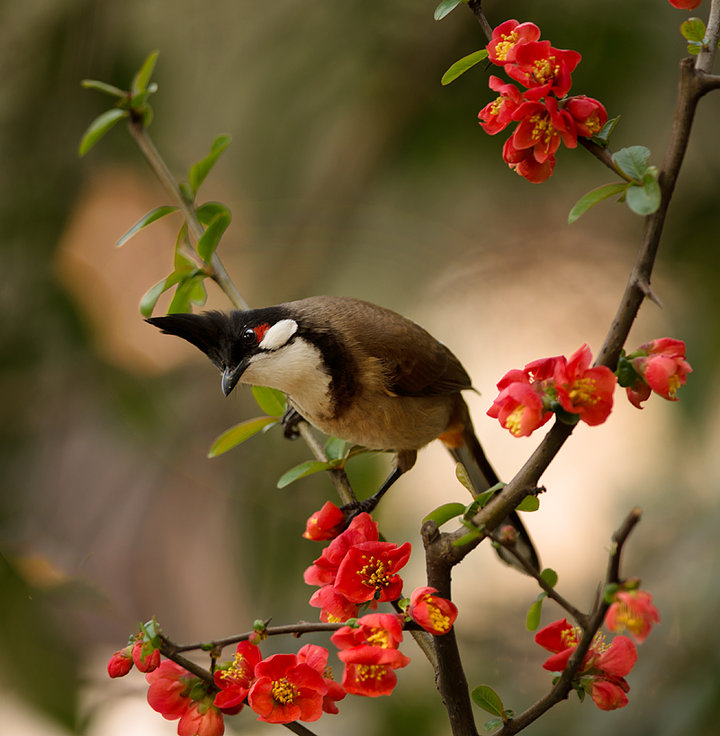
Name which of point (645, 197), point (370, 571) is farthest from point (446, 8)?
point (370, 571)

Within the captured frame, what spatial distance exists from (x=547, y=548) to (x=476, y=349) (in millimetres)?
593

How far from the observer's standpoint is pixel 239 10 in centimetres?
273

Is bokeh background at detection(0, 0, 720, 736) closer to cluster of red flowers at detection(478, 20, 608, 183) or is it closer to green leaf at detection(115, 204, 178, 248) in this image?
green leaf at detection(115, 204, 178, 248)

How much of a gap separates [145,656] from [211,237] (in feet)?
1.70

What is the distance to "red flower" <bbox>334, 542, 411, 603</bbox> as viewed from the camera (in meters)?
0.72

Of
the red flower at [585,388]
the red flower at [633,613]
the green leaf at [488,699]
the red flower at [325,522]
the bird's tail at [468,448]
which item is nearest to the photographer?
the red flower at [633,613]

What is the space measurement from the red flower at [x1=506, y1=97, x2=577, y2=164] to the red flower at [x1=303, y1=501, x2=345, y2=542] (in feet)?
1.33

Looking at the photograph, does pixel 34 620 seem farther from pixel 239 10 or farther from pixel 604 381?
pixel 239 10

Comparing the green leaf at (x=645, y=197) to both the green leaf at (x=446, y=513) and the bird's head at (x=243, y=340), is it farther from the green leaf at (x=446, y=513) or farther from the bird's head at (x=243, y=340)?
the bird's head at (x=243, y=340)

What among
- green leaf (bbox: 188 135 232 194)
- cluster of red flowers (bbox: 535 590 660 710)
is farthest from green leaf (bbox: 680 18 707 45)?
green leaf (bbox: 188 135 232 194)

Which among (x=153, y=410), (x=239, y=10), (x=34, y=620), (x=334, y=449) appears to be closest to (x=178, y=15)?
(x=239, y=10)

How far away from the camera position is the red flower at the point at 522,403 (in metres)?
0.65

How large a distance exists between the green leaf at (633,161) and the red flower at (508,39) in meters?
0.12

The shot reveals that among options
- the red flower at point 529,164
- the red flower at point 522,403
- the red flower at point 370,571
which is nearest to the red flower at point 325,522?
the red flower at point 370,571
